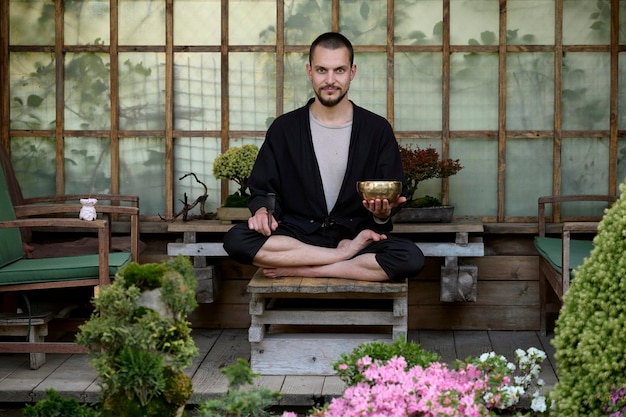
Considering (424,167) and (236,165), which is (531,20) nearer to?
(424,167)

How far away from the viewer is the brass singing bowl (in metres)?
4.70

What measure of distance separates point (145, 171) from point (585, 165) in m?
2.60

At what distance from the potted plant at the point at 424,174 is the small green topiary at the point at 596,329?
263 centimetres

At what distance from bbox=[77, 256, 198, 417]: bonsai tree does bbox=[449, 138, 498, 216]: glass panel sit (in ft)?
9.95

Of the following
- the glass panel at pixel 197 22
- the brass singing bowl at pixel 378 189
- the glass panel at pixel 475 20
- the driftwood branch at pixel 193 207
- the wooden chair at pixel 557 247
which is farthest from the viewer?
the glass panel at pixel 197 22

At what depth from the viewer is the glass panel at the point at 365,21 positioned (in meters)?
5.97

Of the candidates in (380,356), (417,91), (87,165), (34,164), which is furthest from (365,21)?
(380,356)

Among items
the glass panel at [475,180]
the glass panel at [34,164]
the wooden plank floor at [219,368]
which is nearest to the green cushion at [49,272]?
the wooden plank floor at [219,368]

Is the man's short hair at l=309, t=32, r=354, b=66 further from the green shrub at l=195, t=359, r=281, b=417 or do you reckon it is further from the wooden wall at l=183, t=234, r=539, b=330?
the green shrub at l=195, t=359, r=281, b=417

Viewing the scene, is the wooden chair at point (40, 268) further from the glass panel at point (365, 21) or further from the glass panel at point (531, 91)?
the glass panel at point (531, 91)

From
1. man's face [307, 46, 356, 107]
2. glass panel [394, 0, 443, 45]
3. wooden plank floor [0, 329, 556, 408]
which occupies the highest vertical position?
glass panel [394, 0, 443, 45]

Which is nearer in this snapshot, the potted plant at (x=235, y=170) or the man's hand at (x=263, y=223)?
the man's hand at (x=263, y=223)

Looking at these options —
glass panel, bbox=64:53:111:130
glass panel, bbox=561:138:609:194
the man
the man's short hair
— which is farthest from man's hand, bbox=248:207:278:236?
glass panel, bbox=561:138:609:194

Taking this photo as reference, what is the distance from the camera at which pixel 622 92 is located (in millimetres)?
5891
